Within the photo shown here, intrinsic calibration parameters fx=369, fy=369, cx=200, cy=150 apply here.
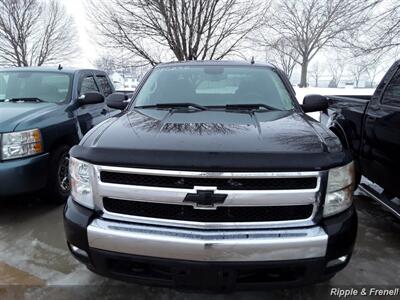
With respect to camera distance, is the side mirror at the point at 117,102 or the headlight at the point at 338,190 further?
the side mirror at the point at 117,102

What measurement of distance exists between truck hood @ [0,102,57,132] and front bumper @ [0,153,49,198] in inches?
14.4

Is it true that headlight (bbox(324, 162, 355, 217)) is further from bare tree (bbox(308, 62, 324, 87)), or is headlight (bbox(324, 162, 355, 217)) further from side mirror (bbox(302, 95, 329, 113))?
bare tree (bbox(308, 62, 324, 87))

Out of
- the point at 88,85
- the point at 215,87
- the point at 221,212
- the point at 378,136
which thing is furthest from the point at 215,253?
the point at 88,85

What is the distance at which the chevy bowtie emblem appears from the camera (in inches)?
83.3

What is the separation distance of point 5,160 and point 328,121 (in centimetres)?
442

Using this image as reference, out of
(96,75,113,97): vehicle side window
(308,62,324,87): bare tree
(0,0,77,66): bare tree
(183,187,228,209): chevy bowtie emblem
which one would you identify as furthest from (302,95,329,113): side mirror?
(308,62,324,87): bare tree

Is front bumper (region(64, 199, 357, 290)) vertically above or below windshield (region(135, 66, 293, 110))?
below

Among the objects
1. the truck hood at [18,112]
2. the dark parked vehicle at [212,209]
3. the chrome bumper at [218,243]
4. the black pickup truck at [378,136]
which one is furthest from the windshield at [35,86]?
the black pickup truck at [378,136]

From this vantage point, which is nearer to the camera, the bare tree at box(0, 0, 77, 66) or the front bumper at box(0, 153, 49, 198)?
the front bumper at box(0, 153, 49, 198)

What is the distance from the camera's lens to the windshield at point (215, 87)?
11.4ft

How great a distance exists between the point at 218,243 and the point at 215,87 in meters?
1.94

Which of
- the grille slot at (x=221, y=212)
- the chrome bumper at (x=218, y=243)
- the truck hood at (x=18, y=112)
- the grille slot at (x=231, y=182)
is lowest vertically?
the chrome bumper at (x=218, y=243)

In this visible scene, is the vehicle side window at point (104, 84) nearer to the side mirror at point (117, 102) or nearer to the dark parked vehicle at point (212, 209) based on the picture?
the side mirror at point (117, 102)

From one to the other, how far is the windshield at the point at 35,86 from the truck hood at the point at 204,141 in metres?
2.68
